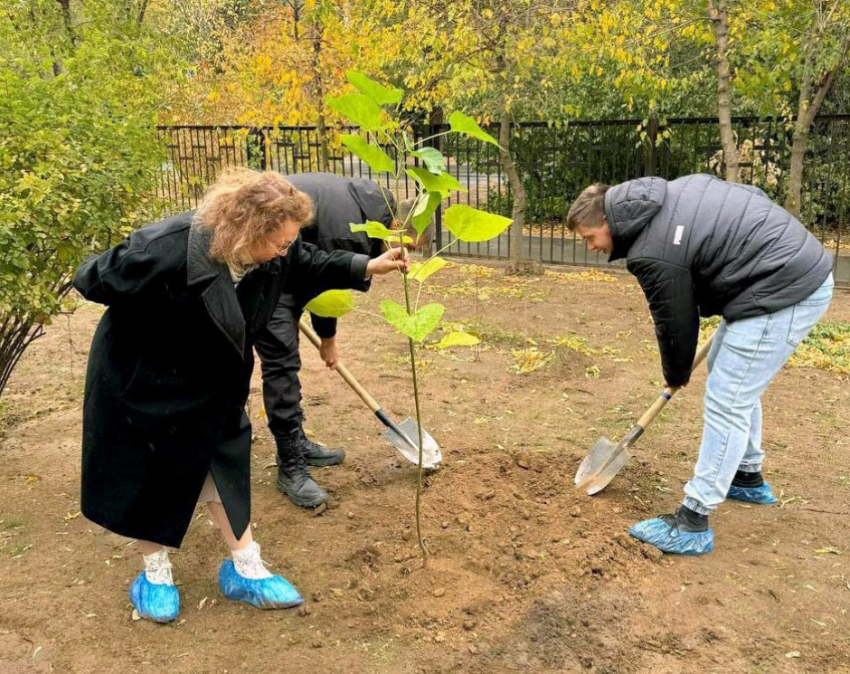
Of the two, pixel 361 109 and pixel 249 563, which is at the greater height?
pixel 361 109

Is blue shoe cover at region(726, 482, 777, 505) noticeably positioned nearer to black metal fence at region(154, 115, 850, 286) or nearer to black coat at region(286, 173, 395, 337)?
black coat at region(286, 173, 395, 337)

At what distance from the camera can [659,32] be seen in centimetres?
671

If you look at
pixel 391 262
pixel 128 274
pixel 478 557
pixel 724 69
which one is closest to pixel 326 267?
pixel 391 262

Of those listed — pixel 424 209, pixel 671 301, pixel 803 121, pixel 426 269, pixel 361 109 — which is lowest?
pixel 671 301

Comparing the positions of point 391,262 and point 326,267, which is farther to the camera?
point 326,267

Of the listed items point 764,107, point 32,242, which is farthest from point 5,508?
point 764,107

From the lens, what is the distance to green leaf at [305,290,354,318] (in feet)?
8.77

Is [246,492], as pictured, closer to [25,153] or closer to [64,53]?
[25,153]

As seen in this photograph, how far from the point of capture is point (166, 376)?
251 centimetres

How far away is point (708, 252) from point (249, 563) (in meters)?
2.01

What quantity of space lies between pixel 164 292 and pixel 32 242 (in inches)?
61.4

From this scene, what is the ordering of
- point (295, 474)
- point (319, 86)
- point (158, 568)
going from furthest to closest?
point (319, 86) → point (295, 474) → point (158, 568)

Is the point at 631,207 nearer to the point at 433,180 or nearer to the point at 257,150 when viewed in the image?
the point at 433,180

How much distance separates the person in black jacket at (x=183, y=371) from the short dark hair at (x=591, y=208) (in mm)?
735
